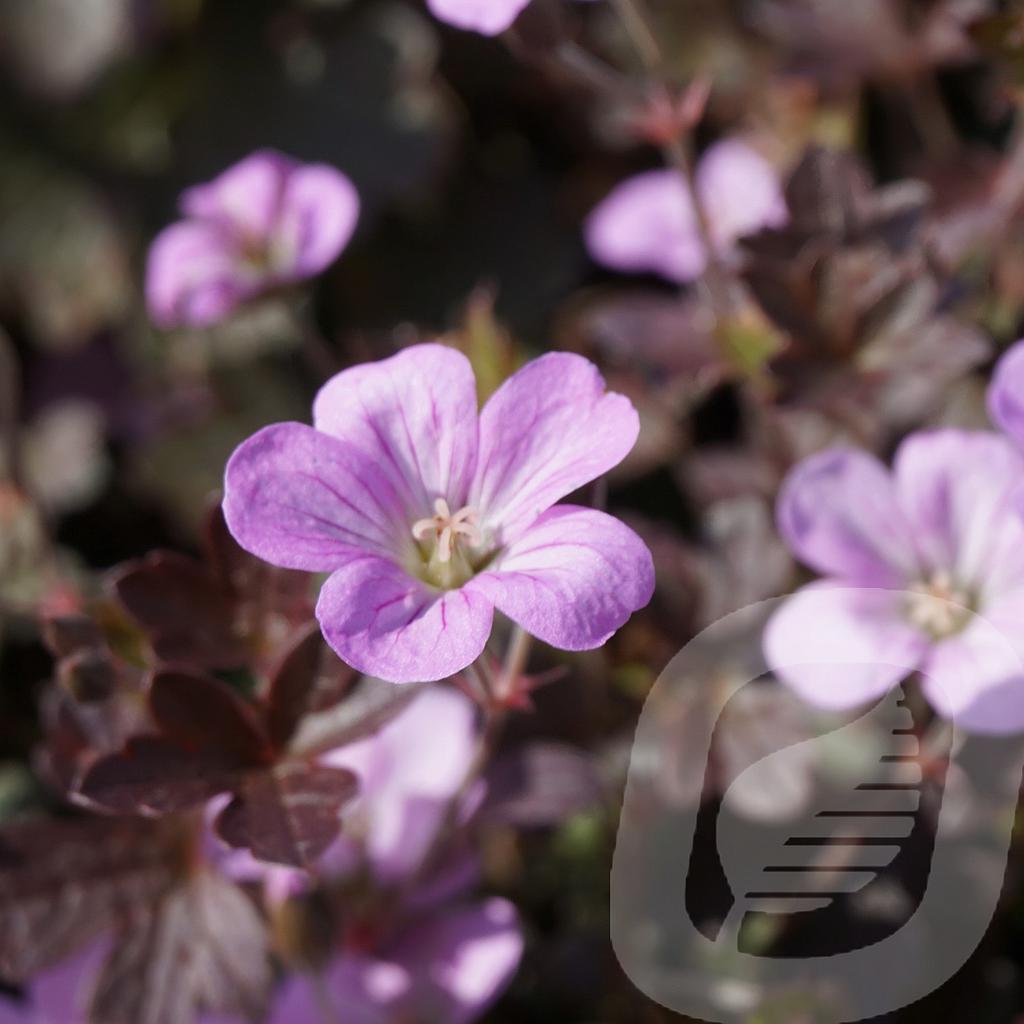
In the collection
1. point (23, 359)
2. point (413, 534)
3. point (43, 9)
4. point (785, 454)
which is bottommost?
point (23, 359)

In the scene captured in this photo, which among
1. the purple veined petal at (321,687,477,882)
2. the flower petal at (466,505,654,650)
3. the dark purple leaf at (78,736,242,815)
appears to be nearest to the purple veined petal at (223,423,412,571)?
the flower petal at (466,505,654,650)

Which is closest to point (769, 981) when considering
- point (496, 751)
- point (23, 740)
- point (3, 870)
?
point (496, 751)

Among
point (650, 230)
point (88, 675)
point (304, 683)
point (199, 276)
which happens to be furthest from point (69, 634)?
point (650, 230)

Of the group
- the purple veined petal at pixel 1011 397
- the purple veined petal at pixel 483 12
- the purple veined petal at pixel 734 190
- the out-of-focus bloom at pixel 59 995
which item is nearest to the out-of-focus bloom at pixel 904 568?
the purple veined petal at pixel 1011 397

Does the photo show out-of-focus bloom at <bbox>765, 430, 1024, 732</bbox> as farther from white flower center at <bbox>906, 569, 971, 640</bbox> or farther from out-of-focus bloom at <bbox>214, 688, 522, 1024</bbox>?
out-of-focus bloom at <bbox>214, 688, 522, 1024</bbox>

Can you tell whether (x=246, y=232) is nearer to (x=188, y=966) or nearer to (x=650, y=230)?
(x=650, y=230)

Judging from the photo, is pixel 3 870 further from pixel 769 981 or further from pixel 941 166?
pixel 941 166
